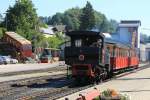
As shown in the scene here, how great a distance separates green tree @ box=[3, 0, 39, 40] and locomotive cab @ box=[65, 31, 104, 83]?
272 feet

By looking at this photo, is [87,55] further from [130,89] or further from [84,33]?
[130,89]

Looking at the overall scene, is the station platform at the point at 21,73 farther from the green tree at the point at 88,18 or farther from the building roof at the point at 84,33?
the green tree at the point at 88,18

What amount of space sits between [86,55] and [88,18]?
5531 inches

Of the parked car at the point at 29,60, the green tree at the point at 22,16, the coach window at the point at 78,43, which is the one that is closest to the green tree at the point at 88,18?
the green tree at the point at 22,16

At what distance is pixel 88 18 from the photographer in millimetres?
169125

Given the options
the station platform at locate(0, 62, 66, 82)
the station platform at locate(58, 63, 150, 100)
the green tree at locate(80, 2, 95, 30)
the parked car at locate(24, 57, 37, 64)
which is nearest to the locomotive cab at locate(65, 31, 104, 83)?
the station platform at locate(58, 63, 150, 100)

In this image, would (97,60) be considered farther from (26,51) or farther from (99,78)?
(26,51)

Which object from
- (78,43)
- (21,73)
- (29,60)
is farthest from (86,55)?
(29,60)

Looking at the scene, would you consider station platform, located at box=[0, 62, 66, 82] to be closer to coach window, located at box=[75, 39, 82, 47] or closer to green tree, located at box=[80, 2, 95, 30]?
coach window, located at box=[75, 39, 82, 47]

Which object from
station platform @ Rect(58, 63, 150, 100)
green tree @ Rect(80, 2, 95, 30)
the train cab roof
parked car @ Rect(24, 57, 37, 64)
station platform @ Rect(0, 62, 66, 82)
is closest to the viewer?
station platform @ Rect(58, 63, 150, 100)

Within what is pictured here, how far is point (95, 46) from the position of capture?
2931 centimetres

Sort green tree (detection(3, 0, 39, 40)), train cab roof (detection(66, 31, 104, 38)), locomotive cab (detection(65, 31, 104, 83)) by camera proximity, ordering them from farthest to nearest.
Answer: green tree (detection(3, 0, 39, 40)) < train cab roof (detection(66, 31, 104, 38)) < locomotive cab (detection(65, 31, 104, 83))

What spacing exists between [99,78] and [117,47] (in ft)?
20.7

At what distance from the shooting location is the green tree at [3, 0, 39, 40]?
373 ft
